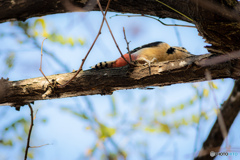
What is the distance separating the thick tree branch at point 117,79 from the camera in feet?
6.91

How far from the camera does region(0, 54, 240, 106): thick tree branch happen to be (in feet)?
6.91

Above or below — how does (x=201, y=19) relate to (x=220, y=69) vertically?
above

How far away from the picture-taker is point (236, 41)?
70.9 inches

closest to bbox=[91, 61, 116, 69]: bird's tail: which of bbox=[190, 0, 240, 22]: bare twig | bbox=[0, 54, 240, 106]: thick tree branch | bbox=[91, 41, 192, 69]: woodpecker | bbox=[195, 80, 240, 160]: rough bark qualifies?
bbox=[91, 41, 192, 69]: woodpecker

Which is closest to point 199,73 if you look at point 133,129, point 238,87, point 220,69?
point 220,69

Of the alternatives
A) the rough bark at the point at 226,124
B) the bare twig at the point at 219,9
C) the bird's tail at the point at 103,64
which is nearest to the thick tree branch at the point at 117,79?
the bird's tail at the point at 103,64

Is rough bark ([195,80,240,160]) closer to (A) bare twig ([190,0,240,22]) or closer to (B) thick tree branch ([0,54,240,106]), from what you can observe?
(B) thick tree branch ([0,54,240,106])

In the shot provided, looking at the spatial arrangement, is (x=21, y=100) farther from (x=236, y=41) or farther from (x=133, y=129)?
(x=236, y=41)

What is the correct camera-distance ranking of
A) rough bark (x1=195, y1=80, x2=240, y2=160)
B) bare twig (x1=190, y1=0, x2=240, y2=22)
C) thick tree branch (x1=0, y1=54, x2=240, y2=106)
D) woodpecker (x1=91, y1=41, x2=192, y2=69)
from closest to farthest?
bare twig (x1=190, y1=0, x2=240, y2=22), thick tree branch (x1=0, y1=54, x2=240, y2=106), rough bark (x1=195, y1=80, x2=240, y2=160), woodpecker (x1=91, y1=41, x2=192, y2=69)

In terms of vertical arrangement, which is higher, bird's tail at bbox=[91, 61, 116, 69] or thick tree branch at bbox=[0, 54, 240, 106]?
bird's tail at bbox=[91, 61, 116, 69]

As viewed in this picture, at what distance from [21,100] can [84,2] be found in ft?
4.34

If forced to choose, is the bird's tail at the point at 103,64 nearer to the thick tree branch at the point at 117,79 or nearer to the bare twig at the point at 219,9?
the thick tree branch at the point at 117,79

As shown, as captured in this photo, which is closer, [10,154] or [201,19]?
[201,19]

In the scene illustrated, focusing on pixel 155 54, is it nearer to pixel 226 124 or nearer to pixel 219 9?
pixel 226 124
